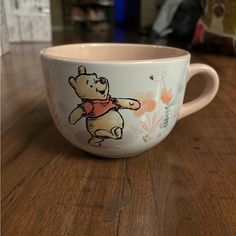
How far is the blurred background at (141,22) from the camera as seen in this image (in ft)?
3.54

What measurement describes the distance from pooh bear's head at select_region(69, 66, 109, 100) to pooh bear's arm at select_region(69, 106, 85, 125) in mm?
12

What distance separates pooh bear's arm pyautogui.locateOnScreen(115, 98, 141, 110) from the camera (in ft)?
0.84

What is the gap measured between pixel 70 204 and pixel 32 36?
58.9 inches

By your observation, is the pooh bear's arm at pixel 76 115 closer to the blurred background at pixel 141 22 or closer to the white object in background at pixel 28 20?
the blurred background at pixel 141 22

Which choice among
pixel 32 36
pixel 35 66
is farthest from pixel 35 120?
pixel 32 36

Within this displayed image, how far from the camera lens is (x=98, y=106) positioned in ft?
0.85

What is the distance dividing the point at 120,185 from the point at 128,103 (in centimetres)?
7

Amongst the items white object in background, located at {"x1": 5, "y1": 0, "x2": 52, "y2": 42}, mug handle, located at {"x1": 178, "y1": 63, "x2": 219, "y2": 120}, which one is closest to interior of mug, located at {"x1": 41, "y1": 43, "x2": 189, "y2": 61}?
mug handle, located at {"x1": 178, "y1": 63, "x2": 219, "y2": 120}

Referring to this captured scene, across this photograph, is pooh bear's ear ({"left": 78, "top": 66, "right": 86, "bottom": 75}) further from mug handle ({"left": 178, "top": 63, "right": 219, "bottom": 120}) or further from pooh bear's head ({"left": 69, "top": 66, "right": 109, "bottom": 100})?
mug handle ({"left": 178, "top": 63, "right": 219, "bottom": 120})

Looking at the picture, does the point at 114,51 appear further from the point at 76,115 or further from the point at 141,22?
the point at 141,22

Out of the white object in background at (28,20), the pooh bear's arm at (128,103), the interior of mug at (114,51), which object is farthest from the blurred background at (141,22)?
the pooh bear's arm at (128,103)

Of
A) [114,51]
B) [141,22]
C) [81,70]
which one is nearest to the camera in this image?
[81,70]

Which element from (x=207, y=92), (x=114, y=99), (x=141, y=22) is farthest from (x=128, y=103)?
(x=141, y=22)

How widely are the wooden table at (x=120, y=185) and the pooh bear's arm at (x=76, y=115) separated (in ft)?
0.15
